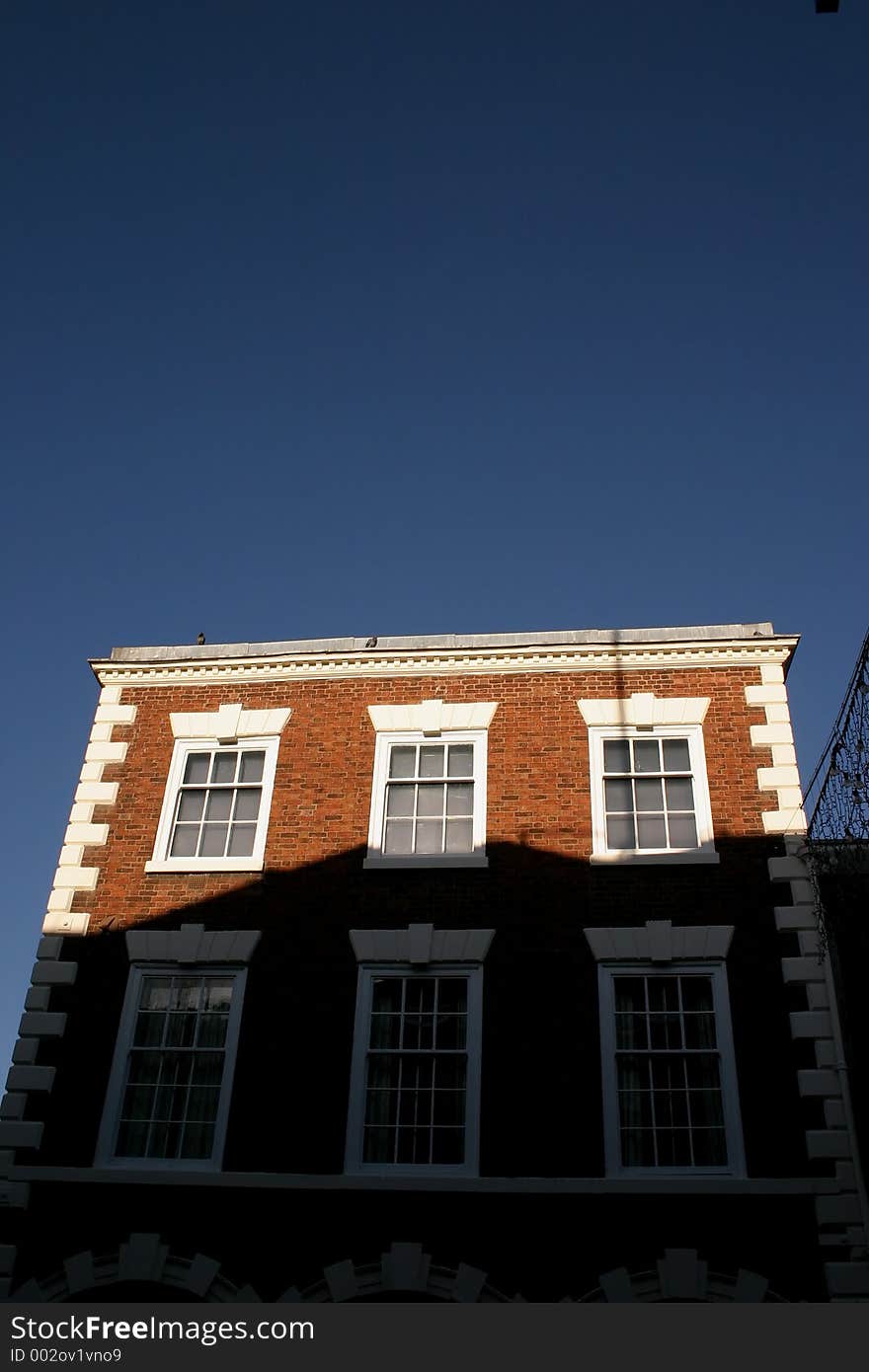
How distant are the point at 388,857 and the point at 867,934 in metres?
6.01

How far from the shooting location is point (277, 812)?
15516mm

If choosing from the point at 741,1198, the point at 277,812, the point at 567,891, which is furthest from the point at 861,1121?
the point at 277,812

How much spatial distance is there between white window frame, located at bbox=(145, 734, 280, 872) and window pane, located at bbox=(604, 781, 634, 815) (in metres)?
4.52

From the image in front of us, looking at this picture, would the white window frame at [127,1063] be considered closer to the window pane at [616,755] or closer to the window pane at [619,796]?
the window pane at [619,796]

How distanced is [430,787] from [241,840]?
262 cm

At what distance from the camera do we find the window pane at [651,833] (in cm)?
1475

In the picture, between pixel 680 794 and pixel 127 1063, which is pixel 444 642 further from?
pixel 127 1063

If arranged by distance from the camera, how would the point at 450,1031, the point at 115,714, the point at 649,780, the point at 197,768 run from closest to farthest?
the point at 450,1031, the point at 649,780, the point at 197,768, the point at 115,714

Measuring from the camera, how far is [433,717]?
52.6 feet

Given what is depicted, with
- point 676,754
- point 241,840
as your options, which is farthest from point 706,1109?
point 241,840

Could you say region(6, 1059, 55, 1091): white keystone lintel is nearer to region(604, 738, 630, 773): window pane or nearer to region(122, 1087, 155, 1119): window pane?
region(122, 1087, 155, 1119): window pane

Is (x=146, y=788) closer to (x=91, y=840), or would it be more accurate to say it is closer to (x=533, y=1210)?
(x=91, y=840)

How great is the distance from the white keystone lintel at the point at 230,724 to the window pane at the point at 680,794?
5.39 meters

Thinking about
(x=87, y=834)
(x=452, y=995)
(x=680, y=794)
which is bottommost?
(x=452, y=995)
